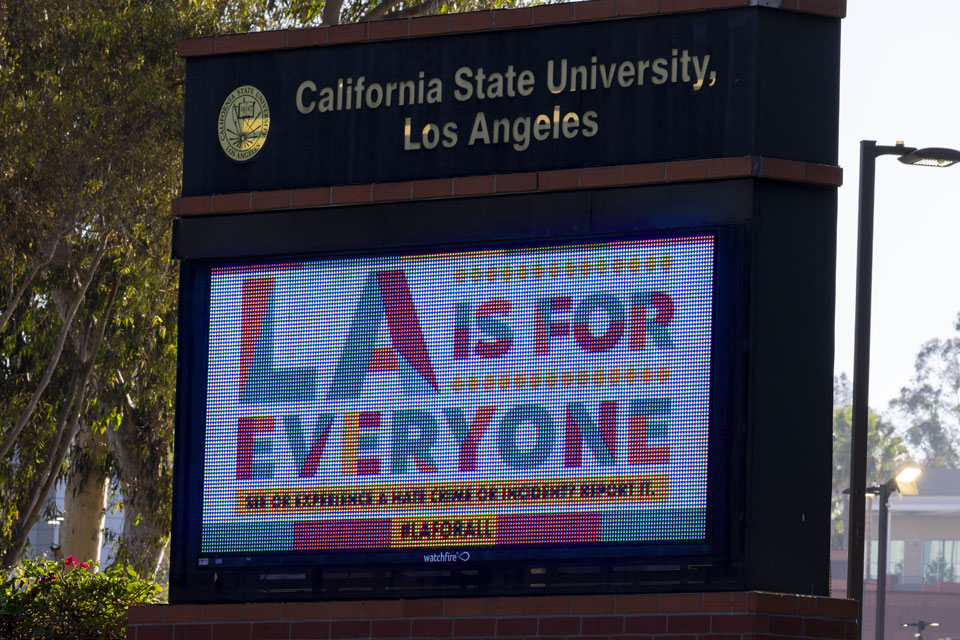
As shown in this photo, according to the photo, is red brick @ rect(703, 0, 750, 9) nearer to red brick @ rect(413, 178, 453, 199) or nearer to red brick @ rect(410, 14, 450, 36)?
red brick @ rect(410, 14, 450, 36)

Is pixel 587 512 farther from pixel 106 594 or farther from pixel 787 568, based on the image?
pixel 106 594

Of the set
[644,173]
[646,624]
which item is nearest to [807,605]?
[646,624]

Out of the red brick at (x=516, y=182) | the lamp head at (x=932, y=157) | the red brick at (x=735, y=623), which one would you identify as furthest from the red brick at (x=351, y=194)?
the lamp head at (x=932, y=157)

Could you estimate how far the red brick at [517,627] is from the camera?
9797 millimetres

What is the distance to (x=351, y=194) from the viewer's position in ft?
35.7

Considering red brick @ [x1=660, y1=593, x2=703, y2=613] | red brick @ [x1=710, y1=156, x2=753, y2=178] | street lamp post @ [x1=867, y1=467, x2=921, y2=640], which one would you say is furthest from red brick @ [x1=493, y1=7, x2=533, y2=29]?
street lamp post @ [x1=867, y1=467, x2=921, y2=640]

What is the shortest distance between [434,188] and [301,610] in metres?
2.85

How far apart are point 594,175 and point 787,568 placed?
2714mm

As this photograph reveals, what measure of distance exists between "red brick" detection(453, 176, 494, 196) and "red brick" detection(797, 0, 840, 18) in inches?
88.5

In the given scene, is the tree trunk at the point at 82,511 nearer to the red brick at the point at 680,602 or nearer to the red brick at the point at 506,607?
the red brick at the point at 506,607

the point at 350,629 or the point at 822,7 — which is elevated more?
the point at 822,7

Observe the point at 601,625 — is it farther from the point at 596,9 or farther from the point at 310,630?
the point at 596,9

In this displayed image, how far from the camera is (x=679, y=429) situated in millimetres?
9680

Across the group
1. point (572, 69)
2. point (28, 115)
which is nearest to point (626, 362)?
point (572, 69)
